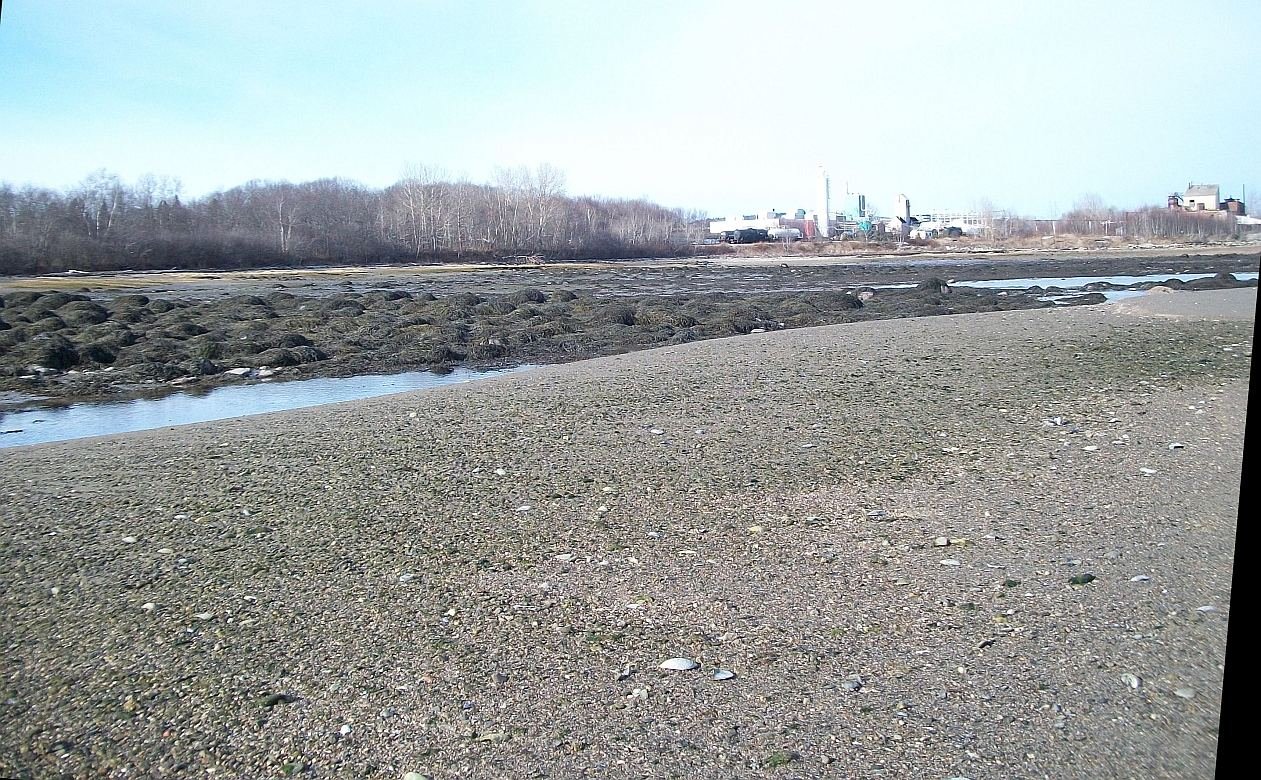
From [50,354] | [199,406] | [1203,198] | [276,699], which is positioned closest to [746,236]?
[50,354]

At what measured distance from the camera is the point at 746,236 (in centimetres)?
4866

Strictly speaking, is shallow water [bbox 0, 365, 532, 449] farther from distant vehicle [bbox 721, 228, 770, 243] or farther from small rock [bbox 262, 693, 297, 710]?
distant vehicle [bbox 721, 228, 770, 243]

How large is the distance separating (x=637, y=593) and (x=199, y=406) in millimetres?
10992

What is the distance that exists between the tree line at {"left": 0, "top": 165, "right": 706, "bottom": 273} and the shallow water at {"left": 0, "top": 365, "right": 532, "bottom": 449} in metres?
2.99

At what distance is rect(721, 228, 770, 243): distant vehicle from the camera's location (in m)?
40.8

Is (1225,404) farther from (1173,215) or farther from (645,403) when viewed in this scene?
(645,403)

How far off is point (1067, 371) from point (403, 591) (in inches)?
363

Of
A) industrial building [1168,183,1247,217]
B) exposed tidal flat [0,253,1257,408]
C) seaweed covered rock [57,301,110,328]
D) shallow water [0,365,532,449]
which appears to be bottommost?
shallow water [0,365,532,449]

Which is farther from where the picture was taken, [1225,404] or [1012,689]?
[1225,404]

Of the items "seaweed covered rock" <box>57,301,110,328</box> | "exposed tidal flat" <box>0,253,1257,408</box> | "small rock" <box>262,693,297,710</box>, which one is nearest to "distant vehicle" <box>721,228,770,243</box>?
"exposed tidal flat" <box>0,253,1257,408</box>

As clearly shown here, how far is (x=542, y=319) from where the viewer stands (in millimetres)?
25984

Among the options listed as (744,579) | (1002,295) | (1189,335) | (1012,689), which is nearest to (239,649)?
(744,579)

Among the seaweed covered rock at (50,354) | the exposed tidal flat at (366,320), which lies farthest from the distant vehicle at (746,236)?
the seaweed covered rock at (50,354)

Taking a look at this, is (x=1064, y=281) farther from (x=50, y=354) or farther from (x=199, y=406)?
(x=50, y=354)
